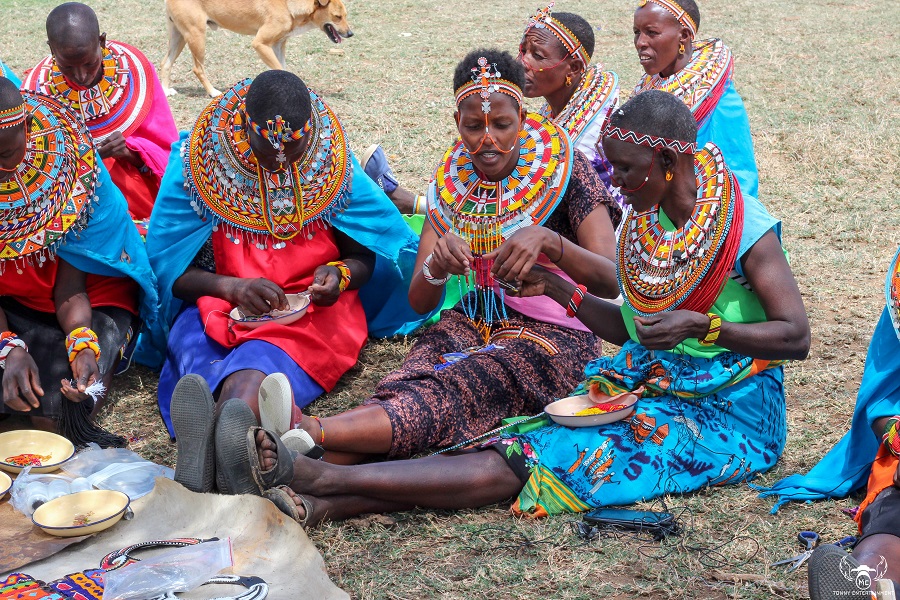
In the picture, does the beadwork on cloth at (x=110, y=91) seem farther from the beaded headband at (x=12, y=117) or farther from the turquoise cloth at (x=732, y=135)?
the turquoise cloth at (x=732, y=135)

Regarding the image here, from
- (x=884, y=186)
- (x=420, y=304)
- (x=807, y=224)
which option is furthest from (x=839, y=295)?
(x=420, y=304)

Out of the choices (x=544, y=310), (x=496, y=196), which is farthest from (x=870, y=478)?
(x=496, y=196)

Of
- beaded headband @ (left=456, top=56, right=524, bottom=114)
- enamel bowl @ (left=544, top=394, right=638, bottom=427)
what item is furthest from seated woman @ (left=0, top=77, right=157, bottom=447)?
enamel bowl @ (left=544, top=394, right=638, bottom=427)

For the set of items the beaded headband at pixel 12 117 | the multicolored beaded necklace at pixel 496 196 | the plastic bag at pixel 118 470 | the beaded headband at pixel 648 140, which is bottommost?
the plastic bag at pixel 118 470

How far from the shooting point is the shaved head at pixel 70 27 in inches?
185

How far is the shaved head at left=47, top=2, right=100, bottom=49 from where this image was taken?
185 inches

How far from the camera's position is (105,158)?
500cm

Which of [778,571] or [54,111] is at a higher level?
[54,111]

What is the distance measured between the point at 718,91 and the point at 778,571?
2.94 meters

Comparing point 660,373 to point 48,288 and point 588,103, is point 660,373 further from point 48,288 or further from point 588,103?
point 48,288

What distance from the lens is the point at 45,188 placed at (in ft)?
13.3

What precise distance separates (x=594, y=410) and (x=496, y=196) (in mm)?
995

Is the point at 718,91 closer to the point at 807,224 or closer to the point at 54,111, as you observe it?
the point at 807,224

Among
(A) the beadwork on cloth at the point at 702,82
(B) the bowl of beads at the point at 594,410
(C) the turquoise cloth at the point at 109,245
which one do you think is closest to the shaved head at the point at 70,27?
(C) the turquoise cloth at the point at 109,245
